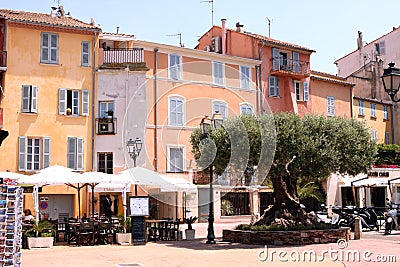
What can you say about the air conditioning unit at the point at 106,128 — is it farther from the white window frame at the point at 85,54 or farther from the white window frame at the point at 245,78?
the white window frame at the point at 245,78

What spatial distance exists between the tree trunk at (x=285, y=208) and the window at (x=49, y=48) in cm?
1608

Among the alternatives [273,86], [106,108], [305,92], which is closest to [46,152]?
[106,108]

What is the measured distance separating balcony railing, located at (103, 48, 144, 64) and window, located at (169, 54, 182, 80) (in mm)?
2602

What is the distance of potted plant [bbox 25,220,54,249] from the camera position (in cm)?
1850

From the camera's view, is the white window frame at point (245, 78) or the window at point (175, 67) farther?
the white window frame at point (245, 78)

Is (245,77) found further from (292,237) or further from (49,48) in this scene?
(292,237)

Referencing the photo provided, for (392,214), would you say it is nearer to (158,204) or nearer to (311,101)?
(158,204)

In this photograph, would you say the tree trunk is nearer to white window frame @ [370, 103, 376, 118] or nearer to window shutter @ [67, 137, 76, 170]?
window shutter @ [67, 137, 76, 170]

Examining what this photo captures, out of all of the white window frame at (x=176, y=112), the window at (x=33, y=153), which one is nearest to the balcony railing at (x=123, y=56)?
the white window frame at (x=176, y=112)

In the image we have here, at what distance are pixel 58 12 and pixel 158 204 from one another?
528 inches

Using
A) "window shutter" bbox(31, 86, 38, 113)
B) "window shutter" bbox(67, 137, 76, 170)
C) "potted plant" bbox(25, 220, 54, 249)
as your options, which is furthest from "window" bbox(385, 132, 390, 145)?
"potted plant" bbox(25, 220, 54, 249)

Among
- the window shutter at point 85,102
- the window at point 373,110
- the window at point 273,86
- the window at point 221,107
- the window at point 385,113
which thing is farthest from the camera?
the window at point 385,113

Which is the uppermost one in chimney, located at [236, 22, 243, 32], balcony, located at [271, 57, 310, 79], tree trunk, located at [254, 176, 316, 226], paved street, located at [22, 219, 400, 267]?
chimney, located at [236, 22, 243, 32]

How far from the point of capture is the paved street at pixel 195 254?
557 inches
